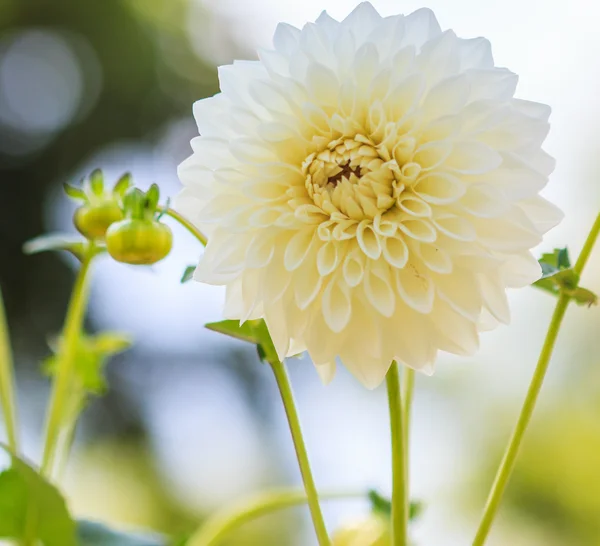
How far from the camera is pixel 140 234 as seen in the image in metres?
0.33

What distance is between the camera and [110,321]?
172cm

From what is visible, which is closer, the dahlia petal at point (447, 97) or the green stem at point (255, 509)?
the dahlia petal at point (447, 97)

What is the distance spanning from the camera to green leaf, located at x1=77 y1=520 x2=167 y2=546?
0.44 m

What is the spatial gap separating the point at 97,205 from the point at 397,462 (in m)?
0.20

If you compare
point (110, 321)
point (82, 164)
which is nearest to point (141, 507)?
point (110, 321)

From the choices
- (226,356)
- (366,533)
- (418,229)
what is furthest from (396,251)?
(226,356)

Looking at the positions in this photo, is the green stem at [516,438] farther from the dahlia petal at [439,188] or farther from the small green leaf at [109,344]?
the small green leaf at [109,344]

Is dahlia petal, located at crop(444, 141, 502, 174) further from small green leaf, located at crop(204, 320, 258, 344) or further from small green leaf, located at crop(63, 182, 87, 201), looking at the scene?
small green leaf, located at crop(63, 182, 87, 201)

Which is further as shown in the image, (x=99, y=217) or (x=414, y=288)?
(x=99, y=217)

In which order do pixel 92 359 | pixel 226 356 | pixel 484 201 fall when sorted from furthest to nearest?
pixel 226 356 → pixel 92 359 → pixel 484 201

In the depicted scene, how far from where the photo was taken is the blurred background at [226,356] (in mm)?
1382

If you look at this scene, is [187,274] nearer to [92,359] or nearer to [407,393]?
[407,393]

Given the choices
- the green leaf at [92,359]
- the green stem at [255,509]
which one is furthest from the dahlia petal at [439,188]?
the green leaf at [92,359]

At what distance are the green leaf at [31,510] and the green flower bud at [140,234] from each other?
0.13 meters
